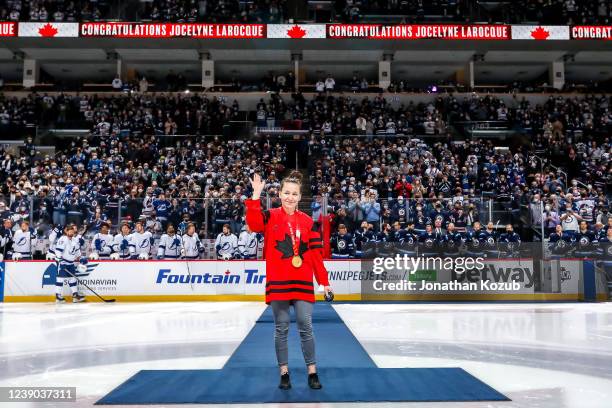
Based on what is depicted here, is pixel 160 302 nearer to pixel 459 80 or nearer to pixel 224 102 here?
pixel 224 102

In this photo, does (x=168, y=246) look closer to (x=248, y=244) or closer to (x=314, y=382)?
(x=248, y=244)

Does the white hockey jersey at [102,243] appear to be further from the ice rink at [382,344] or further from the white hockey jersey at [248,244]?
the white hockey jersey at [248,244]

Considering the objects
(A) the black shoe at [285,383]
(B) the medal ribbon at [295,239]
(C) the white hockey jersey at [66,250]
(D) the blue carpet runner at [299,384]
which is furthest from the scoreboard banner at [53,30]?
(A) the black shoe at [285,383]

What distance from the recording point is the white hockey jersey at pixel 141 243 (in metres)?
15.6

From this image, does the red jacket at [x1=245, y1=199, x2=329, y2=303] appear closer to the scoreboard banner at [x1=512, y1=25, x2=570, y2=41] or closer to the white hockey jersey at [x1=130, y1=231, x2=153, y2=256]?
the white hockey jersey at [x1=130, y1=231, x2=153, y2=256]

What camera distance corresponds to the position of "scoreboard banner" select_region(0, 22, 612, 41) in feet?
94.3

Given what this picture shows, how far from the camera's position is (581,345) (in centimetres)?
752

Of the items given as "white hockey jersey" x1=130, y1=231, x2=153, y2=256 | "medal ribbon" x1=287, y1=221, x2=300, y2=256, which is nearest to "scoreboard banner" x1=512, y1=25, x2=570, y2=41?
"white hockey jersey" x1=130, y1=231, x2=153, y2=256

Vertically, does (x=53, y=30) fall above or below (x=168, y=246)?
above

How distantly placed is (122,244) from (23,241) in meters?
2.65

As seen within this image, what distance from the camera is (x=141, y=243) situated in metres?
15.7

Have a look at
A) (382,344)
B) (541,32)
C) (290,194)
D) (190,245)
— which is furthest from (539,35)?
(290,194)

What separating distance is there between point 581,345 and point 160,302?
35.7 ft

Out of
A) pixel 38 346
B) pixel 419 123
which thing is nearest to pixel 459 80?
pixel 419 123
